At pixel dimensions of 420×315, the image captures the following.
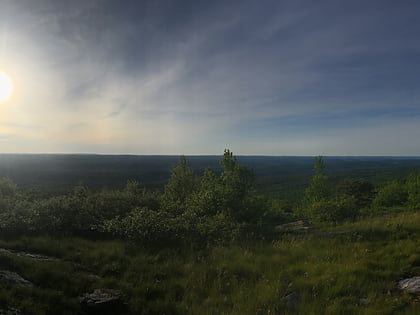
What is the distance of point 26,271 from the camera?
493cm

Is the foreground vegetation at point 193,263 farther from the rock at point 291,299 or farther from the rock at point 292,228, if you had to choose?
the rock at point 292,228

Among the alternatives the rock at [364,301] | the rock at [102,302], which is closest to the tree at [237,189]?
the rock at [364,301]

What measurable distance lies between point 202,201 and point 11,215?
7.99 metres

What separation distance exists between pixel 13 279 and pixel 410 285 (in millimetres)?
8064

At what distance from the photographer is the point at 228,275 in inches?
234

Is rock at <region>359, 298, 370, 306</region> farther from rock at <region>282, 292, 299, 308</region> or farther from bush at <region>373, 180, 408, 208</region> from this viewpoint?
bush at <region>373, 180, 408, 208</region>

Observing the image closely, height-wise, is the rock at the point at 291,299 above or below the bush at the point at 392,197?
above

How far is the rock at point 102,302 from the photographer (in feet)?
13.8

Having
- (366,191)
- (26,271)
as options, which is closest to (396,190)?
(366,191)

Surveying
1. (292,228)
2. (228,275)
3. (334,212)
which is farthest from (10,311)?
(334,212)

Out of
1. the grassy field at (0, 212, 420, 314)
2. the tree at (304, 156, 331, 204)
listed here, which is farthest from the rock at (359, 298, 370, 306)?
the tree at (304, 156, 331, 204)

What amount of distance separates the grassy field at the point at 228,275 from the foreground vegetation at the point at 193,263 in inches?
0.9

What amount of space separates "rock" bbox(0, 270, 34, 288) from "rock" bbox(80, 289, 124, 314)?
118 centimetres

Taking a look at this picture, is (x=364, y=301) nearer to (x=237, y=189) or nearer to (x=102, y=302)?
(x=102, y=302)
